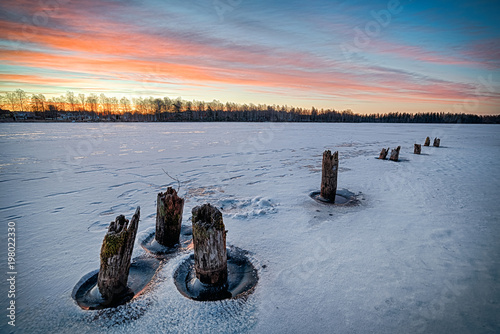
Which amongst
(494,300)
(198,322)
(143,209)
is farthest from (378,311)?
(143,209)

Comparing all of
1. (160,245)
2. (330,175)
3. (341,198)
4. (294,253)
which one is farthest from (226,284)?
(341,198)

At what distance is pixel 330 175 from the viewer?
6609mm

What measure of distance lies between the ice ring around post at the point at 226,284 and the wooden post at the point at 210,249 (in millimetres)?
107

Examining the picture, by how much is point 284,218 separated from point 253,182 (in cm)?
315

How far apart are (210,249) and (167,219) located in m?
1.49

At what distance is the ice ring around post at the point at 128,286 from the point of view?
9.82ft

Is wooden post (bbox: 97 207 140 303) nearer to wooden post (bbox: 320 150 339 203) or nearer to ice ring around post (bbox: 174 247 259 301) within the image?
ice ring around post (bbox: 174 247 259 301)

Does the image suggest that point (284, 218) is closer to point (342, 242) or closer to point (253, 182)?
point (342, 242)

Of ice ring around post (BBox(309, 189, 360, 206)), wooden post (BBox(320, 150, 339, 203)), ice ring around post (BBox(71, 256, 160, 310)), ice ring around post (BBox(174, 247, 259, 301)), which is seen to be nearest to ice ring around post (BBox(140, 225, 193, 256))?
ice ring around post (BBox(71, 256, 160, 310))

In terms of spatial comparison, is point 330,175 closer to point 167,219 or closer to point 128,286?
point 167,219

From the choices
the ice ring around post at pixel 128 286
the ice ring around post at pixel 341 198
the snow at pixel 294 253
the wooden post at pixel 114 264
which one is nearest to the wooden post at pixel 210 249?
the snow at pixel 294 253

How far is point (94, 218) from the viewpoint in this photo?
17.7 ft

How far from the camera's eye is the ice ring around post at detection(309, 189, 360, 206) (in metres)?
6.55

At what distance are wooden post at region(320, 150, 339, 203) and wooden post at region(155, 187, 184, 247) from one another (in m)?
4.34
